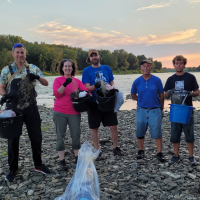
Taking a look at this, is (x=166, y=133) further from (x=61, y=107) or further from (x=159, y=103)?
(x=61, y=107)

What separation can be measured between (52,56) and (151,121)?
255 feet

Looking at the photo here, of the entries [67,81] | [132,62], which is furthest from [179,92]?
[132,62]

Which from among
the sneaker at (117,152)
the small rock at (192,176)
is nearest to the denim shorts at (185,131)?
the small rock at (192,176)

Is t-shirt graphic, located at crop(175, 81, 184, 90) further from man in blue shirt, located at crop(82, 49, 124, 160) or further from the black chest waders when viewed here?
the black chest waders

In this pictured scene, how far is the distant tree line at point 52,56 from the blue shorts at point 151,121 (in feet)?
181

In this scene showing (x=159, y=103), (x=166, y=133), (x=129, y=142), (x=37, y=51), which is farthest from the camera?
(x=37, y=51)

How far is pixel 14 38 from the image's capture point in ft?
277

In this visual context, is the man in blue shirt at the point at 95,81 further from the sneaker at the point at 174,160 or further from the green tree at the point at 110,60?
the green tree at the point at 110,60

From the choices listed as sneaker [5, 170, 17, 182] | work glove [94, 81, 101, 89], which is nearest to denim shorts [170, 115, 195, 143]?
work glove [94, 81, 101, 89]

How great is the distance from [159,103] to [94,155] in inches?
80.4

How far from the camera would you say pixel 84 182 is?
111 inches

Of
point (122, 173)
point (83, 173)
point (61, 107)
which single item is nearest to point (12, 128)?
point (61, 107)

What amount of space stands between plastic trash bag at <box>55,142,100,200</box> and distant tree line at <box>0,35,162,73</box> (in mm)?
56201

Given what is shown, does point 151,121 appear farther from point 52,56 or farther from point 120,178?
point 52,56
